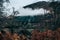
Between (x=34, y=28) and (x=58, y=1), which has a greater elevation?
(x=58, y=1)

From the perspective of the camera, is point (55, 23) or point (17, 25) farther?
point (17, 25)

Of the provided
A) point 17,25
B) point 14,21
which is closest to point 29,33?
point 17,25

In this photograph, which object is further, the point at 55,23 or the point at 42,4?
the point at 42,4

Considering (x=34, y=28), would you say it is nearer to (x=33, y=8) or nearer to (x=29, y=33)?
(x=29, y=33)

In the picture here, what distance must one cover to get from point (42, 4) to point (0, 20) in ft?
9.77

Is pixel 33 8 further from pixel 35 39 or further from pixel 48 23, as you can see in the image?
pixel 35 39

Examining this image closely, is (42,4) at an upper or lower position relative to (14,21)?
upper

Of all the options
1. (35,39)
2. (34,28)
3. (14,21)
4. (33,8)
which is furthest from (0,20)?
(35,39)

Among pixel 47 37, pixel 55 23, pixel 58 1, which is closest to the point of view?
pixel 47 37

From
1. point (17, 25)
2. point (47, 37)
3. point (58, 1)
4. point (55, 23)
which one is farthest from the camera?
point (58, 1)

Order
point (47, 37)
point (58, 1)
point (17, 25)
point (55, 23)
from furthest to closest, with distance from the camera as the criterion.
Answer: point (58, 1)
point (17, 25)
point (55, 23)
point (47, 37)

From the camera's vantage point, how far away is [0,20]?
14047 millimetres

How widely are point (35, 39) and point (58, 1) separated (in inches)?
158

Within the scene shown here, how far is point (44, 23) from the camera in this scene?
11828mm
